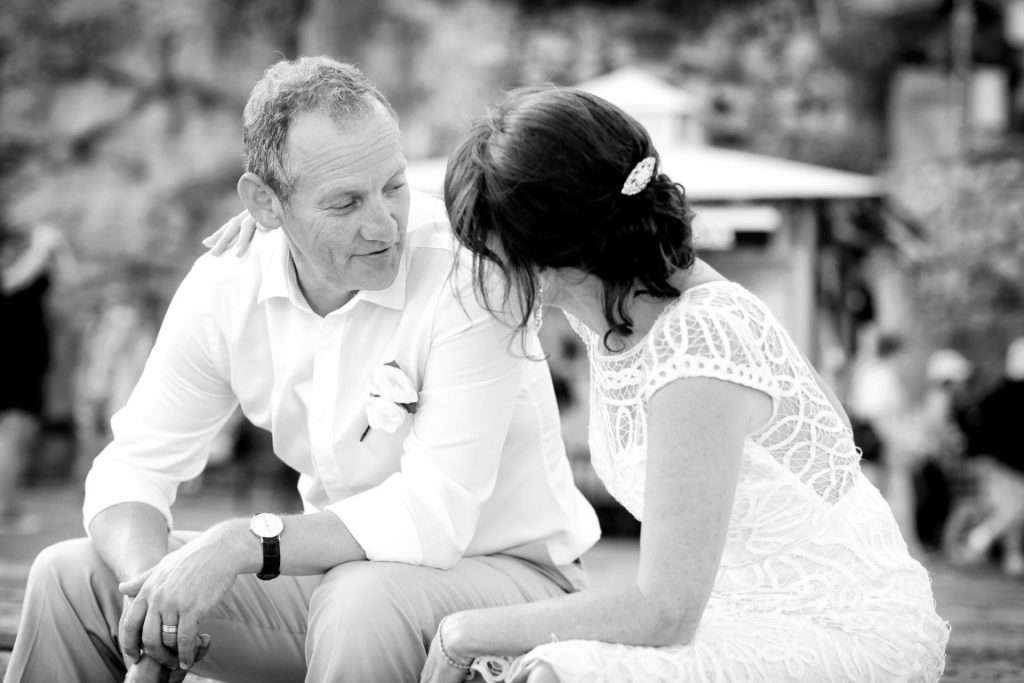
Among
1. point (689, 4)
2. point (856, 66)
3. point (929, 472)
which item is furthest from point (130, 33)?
point (929, 472)

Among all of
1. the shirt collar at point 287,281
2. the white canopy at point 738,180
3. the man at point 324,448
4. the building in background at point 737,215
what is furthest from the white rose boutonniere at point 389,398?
the white canopy at point 738,180

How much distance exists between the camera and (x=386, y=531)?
2602 millimetres

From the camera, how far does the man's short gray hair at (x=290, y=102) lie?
284 centimetres

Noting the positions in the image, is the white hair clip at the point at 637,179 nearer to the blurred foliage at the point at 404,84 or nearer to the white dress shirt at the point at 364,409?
the white dress shirt at the point at 364,409

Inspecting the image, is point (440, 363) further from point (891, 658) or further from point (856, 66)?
point (856, 66)

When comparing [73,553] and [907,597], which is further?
[73,553]

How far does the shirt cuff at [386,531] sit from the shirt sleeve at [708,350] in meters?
0.62

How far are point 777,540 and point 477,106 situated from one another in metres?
15.0

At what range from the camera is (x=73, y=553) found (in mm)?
2789

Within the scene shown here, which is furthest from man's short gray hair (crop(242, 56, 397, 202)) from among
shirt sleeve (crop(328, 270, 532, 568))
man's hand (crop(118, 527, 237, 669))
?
man's hand (crop(118, 527, 237, 669))

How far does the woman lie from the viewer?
2.18 meters

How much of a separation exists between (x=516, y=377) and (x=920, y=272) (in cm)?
1592

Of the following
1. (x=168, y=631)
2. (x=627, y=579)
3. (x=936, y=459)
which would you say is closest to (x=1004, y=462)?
(x=936, y=459)

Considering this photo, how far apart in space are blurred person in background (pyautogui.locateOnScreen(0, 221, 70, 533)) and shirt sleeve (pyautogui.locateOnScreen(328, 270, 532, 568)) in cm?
653
